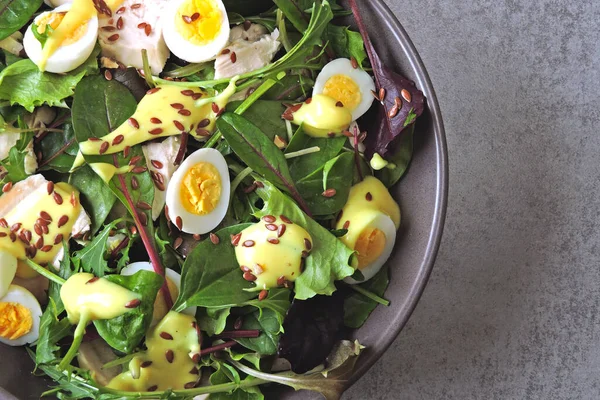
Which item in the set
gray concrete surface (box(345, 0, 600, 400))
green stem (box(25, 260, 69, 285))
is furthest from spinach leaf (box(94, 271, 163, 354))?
gray concrete surface (box(345, 0, 600, 400))

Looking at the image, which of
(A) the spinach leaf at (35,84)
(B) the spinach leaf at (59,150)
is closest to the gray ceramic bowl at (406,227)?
(B) the spinach leaf at (59,150)

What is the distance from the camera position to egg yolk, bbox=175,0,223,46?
56.7 inches

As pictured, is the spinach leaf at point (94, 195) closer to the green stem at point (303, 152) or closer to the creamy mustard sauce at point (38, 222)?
the creamy mustard sauce at point (38, 222)

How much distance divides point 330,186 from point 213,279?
344mm

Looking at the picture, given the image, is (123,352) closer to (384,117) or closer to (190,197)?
(190,197)

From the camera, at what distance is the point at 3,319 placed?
1408 millimetres

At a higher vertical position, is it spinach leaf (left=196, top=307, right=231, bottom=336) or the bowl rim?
the bowl rim

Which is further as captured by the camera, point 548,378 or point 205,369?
point 548,378

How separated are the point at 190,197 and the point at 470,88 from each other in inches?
40.4

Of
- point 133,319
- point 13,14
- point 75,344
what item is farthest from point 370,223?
point 13,14

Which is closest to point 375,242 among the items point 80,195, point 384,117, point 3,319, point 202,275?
point 384,117

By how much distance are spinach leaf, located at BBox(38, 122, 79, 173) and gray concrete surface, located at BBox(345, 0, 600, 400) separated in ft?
3.52

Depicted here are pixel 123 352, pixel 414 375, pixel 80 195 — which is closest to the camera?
pixel 123 352

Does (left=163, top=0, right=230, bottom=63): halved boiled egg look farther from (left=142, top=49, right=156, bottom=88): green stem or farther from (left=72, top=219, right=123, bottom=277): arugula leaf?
(left=72, top=219, right=123, bottom=277): arugula leaf
